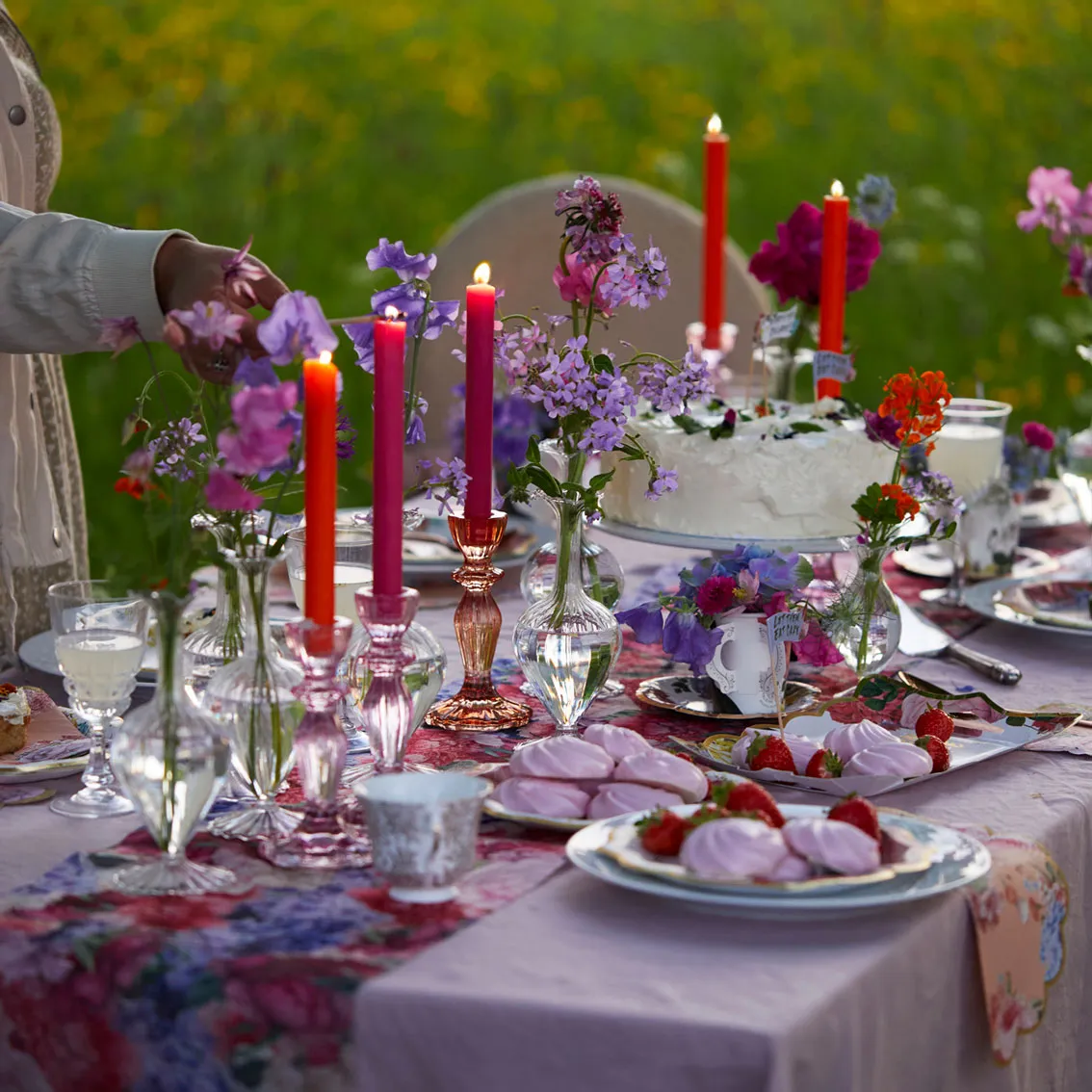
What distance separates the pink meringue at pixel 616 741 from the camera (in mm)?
1157

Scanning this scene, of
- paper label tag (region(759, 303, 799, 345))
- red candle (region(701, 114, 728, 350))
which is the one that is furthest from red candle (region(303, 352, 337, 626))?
red candle (region(701, 114, 728, 350))

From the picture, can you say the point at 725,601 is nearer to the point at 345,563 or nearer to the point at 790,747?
the point at 790,747

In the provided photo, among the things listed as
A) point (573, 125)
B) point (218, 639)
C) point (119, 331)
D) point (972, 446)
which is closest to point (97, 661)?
point (218, 639)

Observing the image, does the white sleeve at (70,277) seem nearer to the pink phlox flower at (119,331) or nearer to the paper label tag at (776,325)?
the pink phlox flower at (119,331)

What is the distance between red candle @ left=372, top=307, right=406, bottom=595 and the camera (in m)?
1.11

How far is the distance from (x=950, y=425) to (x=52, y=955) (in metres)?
1.36

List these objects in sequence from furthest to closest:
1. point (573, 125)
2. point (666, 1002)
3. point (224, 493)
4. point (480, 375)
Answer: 1. point (573, 125)
2. point (480, 375)
3. point (224, 493)
4. point (666, 1002)

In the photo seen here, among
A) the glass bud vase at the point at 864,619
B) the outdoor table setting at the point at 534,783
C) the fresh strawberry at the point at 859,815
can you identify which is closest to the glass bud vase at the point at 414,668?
the outdoor table setting at the point at 534,783

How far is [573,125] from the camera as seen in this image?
16.4ft

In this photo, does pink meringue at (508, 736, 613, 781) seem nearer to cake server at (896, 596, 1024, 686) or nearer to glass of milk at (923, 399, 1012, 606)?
cake server at (896, 596, 1024, 686)

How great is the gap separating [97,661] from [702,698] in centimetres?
54

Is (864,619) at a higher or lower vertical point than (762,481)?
lower

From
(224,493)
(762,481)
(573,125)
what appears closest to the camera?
(224,493)

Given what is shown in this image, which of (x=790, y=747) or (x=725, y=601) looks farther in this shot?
(x=725, y=601)
